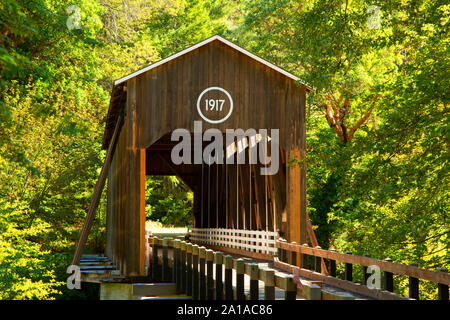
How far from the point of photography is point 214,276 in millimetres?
10391

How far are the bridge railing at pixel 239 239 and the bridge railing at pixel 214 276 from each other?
117 inches

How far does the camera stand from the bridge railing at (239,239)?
51.8 ft

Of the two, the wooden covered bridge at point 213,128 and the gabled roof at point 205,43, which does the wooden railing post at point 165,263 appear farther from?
the gabled roof at point 205,43

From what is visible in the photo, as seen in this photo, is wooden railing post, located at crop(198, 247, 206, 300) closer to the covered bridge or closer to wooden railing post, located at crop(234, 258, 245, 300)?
wooden railing post, located at crop(234, 258, 245, 300)

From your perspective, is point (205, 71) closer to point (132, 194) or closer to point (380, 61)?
point (132, 194)

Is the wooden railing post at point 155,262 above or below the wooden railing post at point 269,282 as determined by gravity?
below

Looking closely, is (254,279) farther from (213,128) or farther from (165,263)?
(213,128)

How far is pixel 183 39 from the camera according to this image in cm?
4019

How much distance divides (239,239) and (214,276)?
8000 mm

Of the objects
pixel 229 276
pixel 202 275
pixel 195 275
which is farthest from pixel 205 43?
pixel 229 276

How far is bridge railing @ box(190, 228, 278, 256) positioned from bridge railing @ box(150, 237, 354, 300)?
2.98 meters

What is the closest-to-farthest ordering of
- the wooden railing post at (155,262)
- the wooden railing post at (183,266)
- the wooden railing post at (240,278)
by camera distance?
1. the wooden railing post at (240,278)
2. the wooden railing post at (183,266)
3. the wooden railing post at (155,262)

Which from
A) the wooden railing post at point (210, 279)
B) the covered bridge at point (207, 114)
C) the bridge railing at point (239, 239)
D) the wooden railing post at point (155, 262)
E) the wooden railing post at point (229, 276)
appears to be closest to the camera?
the wooden railing post at point (229, 276)

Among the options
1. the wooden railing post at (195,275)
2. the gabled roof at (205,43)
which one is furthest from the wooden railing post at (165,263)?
the gabled roof at (205,43)
